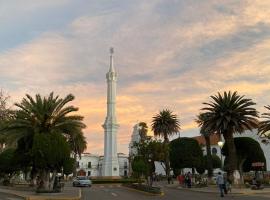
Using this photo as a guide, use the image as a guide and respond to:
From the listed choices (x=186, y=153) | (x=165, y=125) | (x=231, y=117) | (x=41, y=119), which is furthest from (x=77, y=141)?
(x=165, y=125)

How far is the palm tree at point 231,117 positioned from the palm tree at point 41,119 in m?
16.6

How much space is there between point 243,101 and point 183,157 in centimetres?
2636

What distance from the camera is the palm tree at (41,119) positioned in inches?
1644

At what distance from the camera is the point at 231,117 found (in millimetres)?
50969

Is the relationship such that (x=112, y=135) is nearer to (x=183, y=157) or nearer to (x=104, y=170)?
(x=104, y=170)

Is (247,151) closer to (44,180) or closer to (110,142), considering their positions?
(44,180)

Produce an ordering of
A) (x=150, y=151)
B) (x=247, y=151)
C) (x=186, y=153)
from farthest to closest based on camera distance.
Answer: (x=186, y=153) → (x=247, y=151) → (x=150, y=151)

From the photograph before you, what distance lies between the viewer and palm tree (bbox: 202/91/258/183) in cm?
5084

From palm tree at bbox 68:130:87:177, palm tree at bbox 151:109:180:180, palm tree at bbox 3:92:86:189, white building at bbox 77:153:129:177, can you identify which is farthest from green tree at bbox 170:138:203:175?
white building at bbox 77:153:129:177

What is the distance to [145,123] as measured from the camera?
89.8 metres

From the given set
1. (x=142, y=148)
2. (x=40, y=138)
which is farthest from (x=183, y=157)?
(x=40, y=138)

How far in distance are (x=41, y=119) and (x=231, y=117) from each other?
21.5 m

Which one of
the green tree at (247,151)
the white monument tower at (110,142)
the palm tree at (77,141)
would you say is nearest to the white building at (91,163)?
the white monument tower at (110,142)

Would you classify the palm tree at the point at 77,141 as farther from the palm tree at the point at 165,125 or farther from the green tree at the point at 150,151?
the palm tree at the point at 165,125
